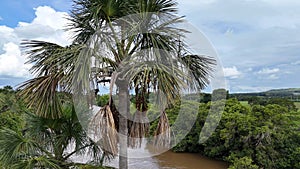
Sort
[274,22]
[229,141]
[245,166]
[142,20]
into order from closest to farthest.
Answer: [142,20] → [274,22] → [245,166] → [229,141]

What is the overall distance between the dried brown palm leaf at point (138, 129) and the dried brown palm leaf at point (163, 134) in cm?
18

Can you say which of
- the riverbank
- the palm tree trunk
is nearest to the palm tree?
the palm tree trunk

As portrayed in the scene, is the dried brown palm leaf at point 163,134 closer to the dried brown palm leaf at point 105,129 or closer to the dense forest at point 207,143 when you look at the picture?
the dense forest at point 207,143

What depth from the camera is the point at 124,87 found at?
2.41 metres

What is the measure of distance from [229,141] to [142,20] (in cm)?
853

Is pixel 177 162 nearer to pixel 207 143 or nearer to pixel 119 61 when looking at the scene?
pixel 207 143

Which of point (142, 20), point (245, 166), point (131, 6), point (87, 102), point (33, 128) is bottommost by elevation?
point (245, 166)

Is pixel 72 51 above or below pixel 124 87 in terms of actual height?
above

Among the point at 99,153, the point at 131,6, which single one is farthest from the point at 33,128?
the point at 131,6

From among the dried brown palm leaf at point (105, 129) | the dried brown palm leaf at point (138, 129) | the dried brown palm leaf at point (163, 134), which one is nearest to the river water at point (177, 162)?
the dried brown palm leaf at point (138, 129)

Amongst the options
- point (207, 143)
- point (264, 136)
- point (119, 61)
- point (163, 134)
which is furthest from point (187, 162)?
point (119, 61)

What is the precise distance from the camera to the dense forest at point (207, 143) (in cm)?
258

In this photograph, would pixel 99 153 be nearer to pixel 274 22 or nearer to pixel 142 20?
pixel 142 20

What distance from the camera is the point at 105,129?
6.80ft
